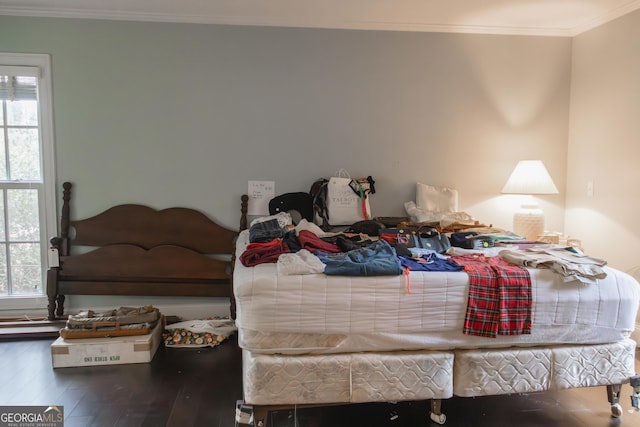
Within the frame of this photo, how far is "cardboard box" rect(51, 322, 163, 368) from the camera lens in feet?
8.28

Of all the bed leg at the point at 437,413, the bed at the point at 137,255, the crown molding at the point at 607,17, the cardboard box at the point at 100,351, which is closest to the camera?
the bed leg at the point at 437,413

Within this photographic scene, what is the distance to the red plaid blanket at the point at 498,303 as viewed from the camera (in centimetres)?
190

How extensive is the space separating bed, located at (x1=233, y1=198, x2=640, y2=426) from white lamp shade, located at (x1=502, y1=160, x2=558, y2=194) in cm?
122

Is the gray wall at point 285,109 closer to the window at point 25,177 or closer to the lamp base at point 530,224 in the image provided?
the window at point 25,177

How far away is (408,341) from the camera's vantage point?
74.8 inches

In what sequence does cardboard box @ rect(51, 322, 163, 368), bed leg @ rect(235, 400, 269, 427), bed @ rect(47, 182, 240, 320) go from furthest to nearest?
bed @ rect(47, 182, 240, 320)
cardboard box @ rect(51, 322, 163, 368)
bed leg @ rect(235, 400, 269, 427)

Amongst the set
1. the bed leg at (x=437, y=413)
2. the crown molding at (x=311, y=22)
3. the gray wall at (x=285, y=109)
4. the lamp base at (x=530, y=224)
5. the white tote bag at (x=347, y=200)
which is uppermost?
the crown molding at (x=311, y=22)

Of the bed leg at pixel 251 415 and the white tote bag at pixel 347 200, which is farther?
the white tote bag at pixel 347 200

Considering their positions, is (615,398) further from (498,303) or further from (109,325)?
(109,325)

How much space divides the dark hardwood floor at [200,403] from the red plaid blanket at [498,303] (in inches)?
19.4

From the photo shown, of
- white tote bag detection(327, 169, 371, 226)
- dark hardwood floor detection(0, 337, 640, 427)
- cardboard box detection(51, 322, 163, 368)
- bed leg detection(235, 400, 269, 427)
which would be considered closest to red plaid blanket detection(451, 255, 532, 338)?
dark hardwood floor detection(0, 337, 640, 427)

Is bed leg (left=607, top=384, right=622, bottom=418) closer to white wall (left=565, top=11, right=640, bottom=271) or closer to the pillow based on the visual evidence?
white wall (left=565, top=11, right=640, bottom=271)

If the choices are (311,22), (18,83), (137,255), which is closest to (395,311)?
(137,255)

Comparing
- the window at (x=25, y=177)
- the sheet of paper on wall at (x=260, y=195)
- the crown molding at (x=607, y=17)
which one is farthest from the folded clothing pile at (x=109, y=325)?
the crown molding at (x=607, y=17)
